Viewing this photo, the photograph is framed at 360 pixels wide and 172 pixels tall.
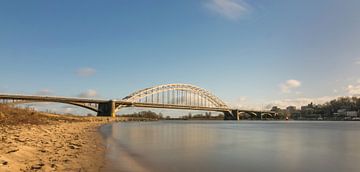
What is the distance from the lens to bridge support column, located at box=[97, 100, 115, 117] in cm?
10639

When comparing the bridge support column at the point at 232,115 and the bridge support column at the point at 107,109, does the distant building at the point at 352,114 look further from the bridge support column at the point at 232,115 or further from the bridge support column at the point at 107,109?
the bridge support column at the point at 107,109

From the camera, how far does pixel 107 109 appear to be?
4242 inches

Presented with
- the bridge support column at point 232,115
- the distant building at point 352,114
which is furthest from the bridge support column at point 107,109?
the distant building at point 352,114

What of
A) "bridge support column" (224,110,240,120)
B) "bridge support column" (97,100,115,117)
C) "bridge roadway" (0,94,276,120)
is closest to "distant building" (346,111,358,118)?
"bridge support column" (224,110,240,120)

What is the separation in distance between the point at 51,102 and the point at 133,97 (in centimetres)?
3507

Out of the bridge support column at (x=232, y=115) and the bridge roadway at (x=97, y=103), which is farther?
the bridge support column at (x=232, y=115)

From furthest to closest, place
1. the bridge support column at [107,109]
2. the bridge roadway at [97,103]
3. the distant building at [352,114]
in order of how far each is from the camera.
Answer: the distant building at [352,114]
the bridge support column at [107,109]
the bridge roadway at [97,103]

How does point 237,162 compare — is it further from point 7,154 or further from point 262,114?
point 262,114

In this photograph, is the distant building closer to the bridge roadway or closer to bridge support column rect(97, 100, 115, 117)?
the bridge roadway

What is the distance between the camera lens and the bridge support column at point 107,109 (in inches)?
4189

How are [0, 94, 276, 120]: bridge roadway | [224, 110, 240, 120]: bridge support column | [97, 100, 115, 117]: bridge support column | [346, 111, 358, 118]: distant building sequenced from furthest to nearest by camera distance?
1. [346, 111, 358, 118]: distant building
2. [224, 110, 240, 120]: bridge support column
3. [97, 100, 115, 117]: bridge support column
4. [0, 94, 276, 120]: bridge roadway

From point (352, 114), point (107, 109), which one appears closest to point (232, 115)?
point (352, 114)

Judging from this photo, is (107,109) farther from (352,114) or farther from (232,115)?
(352,114)

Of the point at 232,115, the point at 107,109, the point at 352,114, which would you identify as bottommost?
the point at 232,115
